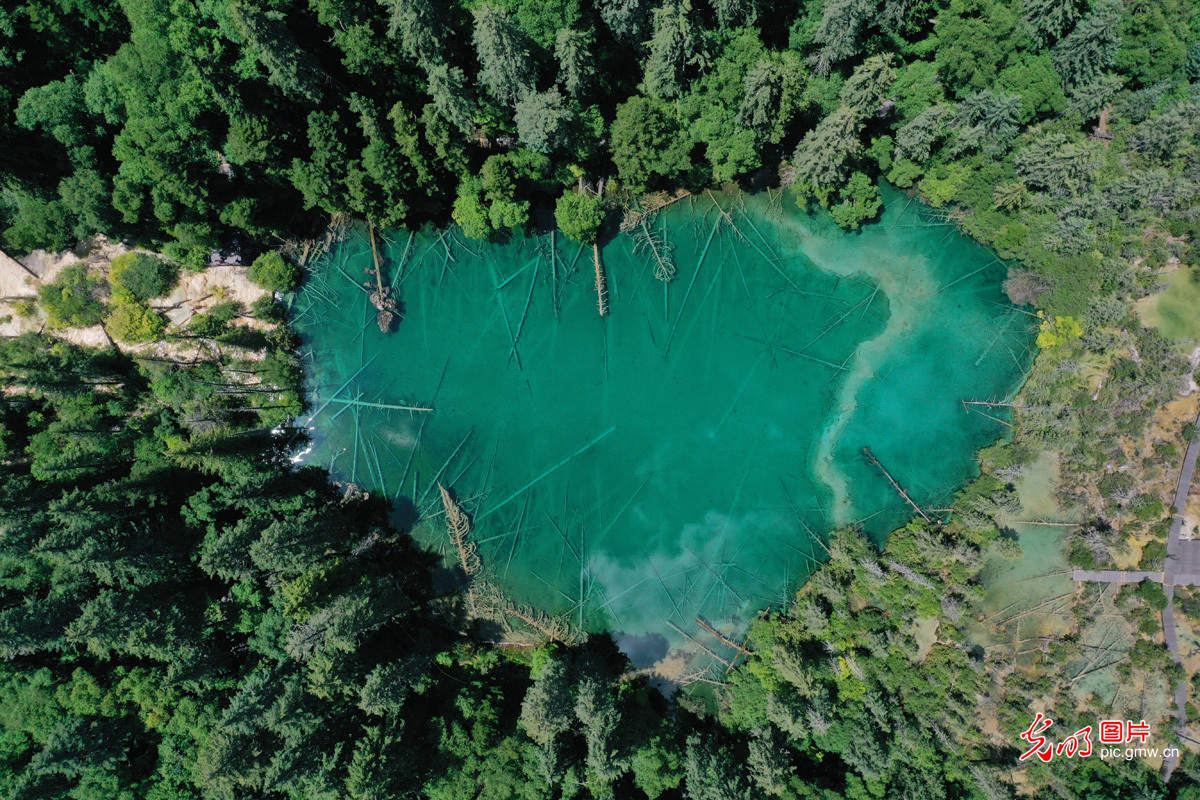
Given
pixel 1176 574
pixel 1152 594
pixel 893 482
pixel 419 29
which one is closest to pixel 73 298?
pixel 419 29

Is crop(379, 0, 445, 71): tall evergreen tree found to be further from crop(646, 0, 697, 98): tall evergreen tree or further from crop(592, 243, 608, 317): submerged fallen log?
crop(592, 243, 608, 317): submerged fallen log

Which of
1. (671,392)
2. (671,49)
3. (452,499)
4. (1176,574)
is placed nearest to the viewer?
(671,49)

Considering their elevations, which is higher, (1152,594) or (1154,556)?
(1154,556)

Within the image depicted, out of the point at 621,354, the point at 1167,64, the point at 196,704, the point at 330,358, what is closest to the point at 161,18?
the point at 330,358

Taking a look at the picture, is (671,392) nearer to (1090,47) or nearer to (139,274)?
(1090,47)

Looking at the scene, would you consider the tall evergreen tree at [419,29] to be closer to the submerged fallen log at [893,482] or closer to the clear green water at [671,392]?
the clear green water at [671,392]

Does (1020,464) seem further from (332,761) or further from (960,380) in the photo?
(332,761)
